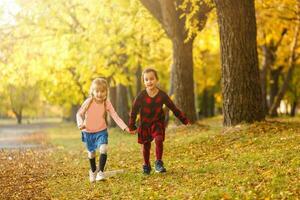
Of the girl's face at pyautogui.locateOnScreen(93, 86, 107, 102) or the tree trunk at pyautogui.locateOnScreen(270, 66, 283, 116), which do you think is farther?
the tree trunk at pyautogui.locateOnScreen(270, 66, 283, 116)

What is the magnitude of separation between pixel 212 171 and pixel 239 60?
458cm

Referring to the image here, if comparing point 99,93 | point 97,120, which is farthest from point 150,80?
point 97,120

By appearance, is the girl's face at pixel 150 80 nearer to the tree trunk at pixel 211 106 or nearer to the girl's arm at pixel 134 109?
the girl's arm at pixel 134 109

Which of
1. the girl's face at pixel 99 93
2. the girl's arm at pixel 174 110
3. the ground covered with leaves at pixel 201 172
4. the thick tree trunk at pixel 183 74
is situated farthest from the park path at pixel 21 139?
the girl's arm at pixel 174 110

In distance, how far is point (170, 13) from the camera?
59.6 feet

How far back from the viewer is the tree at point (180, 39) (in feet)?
59.6

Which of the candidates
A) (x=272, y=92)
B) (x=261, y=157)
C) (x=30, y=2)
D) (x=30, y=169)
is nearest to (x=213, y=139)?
(x=261, y=157)

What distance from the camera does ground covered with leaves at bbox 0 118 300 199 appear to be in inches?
314

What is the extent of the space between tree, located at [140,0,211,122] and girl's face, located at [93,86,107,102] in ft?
26.8

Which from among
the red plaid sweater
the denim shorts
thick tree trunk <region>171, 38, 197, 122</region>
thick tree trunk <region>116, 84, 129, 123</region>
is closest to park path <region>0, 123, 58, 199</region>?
the denim shorts

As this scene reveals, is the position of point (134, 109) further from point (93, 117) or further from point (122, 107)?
point (122, 107)

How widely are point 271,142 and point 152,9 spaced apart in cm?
857

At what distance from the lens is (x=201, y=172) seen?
9664mm

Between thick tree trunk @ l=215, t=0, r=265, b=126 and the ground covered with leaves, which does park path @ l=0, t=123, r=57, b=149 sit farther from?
thick tree trunk @ l=215, t=0, r=265, b=126
